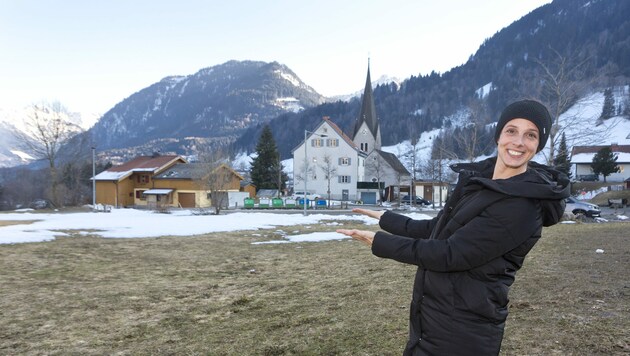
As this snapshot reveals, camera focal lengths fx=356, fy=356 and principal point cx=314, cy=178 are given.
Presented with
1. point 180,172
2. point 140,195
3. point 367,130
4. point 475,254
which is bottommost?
point 140,195

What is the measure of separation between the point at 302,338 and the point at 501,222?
3.53m

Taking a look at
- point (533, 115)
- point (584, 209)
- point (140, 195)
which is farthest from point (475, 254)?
point (140, 195)

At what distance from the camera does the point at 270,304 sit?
635cm

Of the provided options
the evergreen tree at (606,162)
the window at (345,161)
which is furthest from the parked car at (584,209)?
the evergreen tree at (606,162)

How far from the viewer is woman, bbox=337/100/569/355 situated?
1.72 m

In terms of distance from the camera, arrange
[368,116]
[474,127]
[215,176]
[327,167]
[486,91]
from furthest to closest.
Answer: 1. [486,91]
2. [368,116]
3. [327,167]
4. [215,176]
5. [474,127]

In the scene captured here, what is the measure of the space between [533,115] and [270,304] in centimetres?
547

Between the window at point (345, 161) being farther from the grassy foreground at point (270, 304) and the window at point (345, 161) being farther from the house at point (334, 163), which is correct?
the grassy foreground at point (270, 304)

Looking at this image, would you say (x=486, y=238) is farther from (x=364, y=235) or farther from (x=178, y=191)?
(x=178, y=191)

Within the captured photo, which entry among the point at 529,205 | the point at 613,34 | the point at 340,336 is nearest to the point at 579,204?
the point at 340,336

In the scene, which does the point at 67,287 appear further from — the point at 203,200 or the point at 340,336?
the point at 203,200

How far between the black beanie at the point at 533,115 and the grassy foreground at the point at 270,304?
2784 mm

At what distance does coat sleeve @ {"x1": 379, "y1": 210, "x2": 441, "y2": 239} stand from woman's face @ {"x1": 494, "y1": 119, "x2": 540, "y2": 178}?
0.58 meters

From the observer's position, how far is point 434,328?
1935 millimetres
